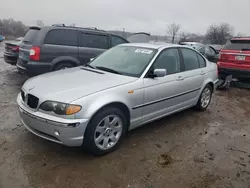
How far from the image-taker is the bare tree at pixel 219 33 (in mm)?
49350

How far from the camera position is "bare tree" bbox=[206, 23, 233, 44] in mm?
49350

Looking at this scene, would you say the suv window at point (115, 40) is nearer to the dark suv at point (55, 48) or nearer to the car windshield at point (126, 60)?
the dark suv at point (55, 48)

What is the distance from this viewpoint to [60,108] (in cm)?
292

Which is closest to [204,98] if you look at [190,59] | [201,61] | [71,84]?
[201,61]

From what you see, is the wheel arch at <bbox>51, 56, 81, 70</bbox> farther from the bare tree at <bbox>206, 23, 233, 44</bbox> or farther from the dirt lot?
the bare tree at <bbox>206, 23, 233, 44</bbox>

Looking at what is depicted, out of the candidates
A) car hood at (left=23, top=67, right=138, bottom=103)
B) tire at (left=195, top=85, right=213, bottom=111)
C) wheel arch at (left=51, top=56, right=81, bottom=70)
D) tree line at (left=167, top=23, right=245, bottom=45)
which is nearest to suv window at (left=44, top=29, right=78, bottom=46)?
wheel arch at (left=51, top=56, right=81, bottom=70)

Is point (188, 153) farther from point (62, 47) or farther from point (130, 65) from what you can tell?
point (62, 47)

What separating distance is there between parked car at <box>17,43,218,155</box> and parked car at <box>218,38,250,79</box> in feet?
11.8

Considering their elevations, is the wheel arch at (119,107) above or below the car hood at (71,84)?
below

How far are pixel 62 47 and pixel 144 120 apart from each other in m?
3.88

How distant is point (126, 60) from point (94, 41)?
3625 mm

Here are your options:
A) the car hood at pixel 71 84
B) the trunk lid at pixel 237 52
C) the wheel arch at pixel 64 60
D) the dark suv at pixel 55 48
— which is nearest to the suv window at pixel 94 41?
the dark suv at pixel 55 48

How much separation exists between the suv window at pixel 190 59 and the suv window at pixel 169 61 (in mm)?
259

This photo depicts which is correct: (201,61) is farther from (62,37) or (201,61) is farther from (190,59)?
(62,37)
